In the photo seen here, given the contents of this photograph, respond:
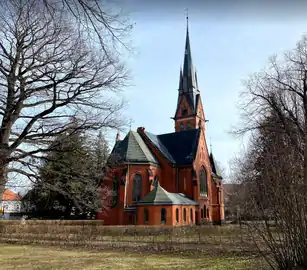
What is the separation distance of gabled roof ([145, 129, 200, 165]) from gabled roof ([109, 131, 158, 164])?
235 centimetres

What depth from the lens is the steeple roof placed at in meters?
61.2

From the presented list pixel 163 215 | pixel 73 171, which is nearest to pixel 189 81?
pixel 163 215

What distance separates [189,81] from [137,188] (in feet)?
100.0

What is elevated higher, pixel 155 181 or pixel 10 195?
pixel 155 181

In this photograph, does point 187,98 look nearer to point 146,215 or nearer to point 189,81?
point 189,81

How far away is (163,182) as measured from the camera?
43344 millimetres

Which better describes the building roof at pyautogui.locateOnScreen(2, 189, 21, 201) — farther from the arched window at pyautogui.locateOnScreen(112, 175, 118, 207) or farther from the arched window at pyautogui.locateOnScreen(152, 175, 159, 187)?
the arched window at pyautogui.locateOnScreen(152, 175, 159, 187)

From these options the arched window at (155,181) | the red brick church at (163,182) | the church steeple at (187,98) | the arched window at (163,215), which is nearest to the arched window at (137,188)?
the red brick church at (163,182)

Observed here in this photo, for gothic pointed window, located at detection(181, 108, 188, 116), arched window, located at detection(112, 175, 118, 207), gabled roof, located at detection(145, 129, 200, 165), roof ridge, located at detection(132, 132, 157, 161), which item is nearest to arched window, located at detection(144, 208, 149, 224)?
arched window, located at detection(112, 175, 118, 207)

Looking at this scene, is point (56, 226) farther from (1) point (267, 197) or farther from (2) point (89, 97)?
(1) point (267, 197)

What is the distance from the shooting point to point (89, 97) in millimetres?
14883

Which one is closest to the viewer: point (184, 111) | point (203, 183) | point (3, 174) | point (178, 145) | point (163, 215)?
point (3, 174)

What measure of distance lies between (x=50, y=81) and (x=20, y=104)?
5.51 feet

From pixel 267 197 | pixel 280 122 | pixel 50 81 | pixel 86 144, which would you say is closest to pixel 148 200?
pixel 280 122
